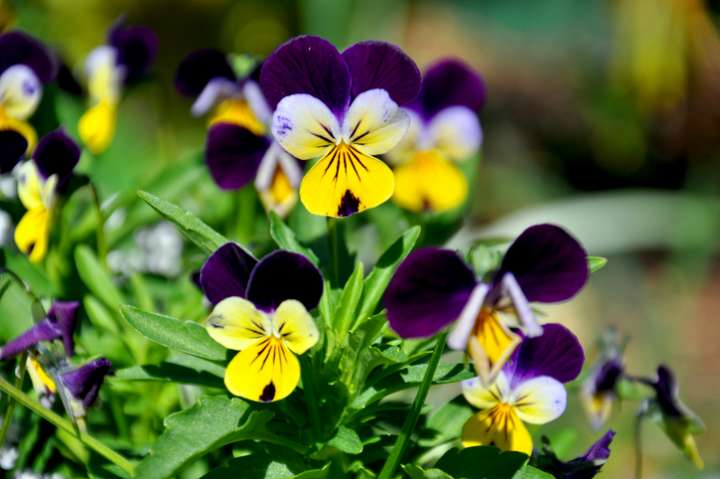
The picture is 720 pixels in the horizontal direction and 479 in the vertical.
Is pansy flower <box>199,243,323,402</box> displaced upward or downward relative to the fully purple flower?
upward

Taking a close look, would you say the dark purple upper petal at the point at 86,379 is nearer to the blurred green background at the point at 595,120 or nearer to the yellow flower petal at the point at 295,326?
the yellow flower petal at the point at 295,326

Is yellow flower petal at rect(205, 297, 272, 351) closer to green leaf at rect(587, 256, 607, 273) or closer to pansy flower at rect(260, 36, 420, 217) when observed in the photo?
pansy flower at rect(260, 36, 420, 217)

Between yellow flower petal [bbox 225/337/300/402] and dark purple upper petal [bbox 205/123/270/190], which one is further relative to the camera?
dark purple upper petal [bbox 205/123/270/190]

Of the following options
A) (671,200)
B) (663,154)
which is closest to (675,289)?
(671,200)

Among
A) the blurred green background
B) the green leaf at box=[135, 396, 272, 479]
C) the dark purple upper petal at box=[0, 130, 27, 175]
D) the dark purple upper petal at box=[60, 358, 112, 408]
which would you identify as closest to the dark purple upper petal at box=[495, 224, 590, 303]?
the green leaf at box=[135, 396, 272, 479]

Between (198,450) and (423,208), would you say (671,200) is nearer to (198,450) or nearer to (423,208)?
(423,208)

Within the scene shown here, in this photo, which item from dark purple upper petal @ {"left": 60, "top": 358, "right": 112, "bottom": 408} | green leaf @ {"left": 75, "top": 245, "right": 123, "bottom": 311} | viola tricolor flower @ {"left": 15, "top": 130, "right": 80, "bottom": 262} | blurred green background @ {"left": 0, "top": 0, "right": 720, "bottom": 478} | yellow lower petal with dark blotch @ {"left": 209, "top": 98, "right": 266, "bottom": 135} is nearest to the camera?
dark purple upper petal @ {"left": 60, "top": 358, "right": 112, "bottom": 408}

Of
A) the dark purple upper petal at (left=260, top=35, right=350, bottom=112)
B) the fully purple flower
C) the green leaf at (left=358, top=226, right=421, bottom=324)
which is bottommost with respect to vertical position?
the fully purple flower

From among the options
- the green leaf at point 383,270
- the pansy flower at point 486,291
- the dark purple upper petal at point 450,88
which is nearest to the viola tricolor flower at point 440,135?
the dark purple upper petal at point 450,88
